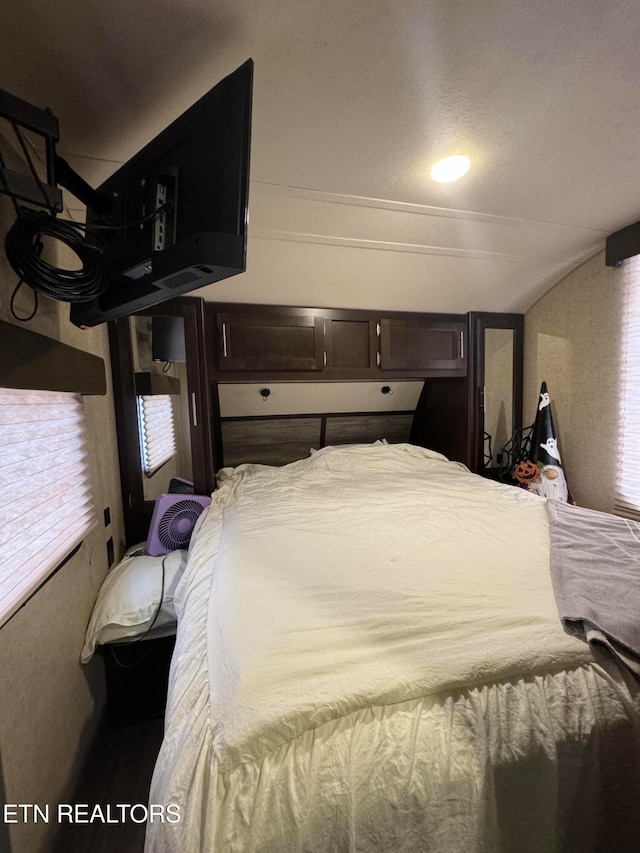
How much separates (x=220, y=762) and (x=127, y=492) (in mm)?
1716

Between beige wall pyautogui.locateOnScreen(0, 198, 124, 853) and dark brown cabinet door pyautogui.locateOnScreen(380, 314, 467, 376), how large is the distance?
1903 millimetres

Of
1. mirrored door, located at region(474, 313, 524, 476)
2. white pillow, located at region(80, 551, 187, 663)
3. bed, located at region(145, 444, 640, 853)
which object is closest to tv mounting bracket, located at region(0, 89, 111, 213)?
bed, located at region(145, 444, 640, 853)

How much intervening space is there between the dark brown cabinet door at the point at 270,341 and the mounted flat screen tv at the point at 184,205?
123 centimetres

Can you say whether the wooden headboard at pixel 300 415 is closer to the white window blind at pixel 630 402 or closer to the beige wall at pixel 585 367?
the beige wall at pixel 585 367

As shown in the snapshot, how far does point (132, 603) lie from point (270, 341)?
1669mm

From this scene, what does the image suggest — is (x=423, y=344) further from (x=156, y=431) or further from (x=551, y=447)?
(x=156, y=431)

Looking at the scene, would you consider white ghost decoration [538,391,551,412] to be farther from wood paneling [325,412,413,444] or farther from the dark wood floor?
the dark wood floor

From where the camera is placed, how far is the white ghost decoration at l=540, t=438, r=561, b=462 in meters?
2.33

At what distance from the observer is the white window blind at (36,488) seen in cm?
88

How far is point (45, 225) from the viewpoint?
816 millimetres

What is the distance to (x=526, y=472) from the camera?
237 centimetres

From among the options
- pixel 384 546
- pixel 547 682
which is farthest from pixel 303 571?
pixel 547 682

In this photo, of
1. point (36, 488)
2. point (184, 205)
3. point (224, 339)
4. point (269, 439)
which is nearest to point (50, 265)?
point (184, 205)

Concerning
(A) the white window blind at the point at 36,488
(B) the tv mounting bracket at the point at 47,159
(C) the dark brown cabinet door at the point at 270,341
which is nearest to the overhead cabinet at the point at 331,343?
(C) the dark brown cabinet door at the point at 270,341
